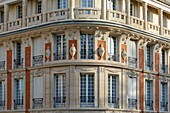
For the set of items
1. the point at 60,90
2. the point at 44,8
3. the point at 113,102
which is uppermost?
the point at 44,8

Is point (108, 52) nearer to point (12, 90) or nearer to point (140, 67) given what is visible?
point (140, 67)

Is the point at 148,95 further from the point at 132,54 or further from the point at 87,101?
the point at 87,101

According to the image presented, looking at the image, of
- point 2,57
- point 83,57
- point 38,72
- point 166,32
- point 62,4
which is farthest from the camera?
point 166,32

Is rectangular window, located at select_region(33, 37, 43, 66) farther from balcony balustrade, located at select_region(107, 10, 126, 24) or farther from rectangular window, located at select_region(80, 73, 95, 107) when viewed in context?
balcony balustrade, located at select_region(107, 10, 126, 24)

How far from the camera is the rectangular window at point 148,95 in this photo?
37.9 meters

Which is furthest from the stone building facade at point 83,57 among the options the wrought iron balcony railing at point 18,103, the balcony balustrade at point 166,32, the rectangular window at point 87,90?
the balcony balustrade at point 166,32

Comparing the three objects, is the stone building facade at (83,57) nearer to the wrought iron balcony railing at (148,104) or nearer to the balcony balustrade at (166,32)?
the wrought iron balcony railing at (148,104)

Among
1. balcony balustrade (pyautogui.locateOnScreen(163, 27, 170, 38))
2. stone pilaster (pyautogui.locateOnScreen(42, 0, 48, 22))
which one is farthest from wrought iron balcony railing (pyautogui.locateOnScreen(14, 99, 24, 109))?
balcony balustrade (pyautogui.locateOnScreen(163, 27, 170, 38))

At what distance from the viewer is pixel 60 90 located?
1348 inches

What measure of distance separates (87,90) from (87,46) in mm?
3185

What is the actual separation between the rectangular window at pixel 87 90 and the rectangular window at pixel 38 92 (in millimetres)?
3432

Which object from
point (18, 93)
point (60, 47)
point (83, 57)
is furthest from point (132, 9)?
point (18, 93)

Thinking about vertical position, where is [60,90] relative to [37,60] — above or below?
below

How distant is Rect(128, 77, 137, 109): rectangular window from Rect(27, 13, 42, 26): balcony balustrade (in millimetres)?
8211
